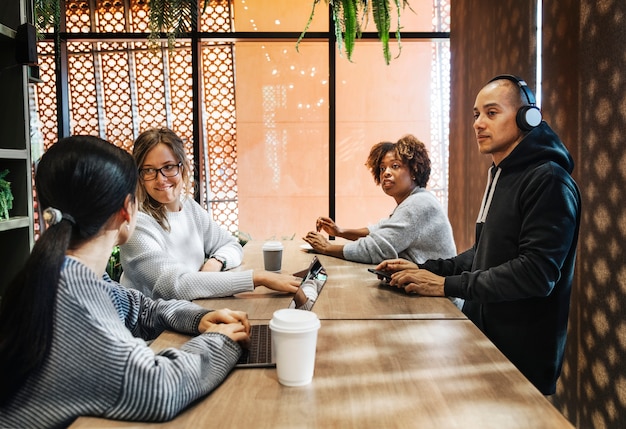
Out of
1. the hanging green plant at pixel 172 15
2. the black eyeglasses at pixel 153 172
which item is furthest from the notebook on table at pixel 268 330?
the hanging green plant at pixel 172 15

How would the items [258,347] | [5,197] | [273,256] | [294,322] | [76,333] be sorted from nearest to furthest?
[76,333], [294,322], [258,347], [273,256], [5,197]

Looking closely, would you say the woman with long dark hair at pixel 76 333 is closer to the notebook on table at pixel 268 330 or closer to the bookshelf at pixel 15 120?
the notebook on table at pixel 268 330

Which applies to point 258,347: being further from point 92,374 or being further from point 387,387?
point 92,374

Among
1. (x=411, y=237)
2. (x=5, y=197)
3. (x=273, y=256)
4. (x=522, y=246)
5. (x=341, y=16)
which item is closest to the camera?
(x=341, y=16)

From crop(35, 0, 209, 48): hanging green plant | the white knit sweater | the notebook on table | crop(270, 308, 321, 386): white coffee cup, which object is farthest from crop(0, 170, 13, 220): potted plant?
crop(270, 308, 321, 386): white coffee cup

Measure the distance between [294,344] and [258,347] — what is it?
0.28m

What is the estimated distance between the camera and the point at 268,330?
4.63 feet

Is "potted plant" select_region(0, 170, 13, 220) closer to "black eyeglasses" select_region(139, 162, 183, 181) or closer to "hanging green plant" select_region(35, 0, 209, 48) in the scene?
"black eyeglasses" select_region(139, 162, 183, 181)

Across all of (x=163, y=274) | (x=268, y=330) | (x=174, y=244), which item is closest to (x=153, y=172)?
(x=174, y=244)

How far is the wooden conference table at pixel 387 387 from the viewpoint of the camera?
3.06 feet

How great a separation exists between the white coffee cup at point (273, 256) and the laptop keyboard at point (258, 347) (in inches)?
30.3

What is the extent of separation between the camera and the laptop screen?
1.69 m

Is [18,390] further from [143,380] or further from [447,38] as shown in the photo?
[447,38]

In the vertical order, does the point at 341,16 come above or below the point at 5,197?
above
